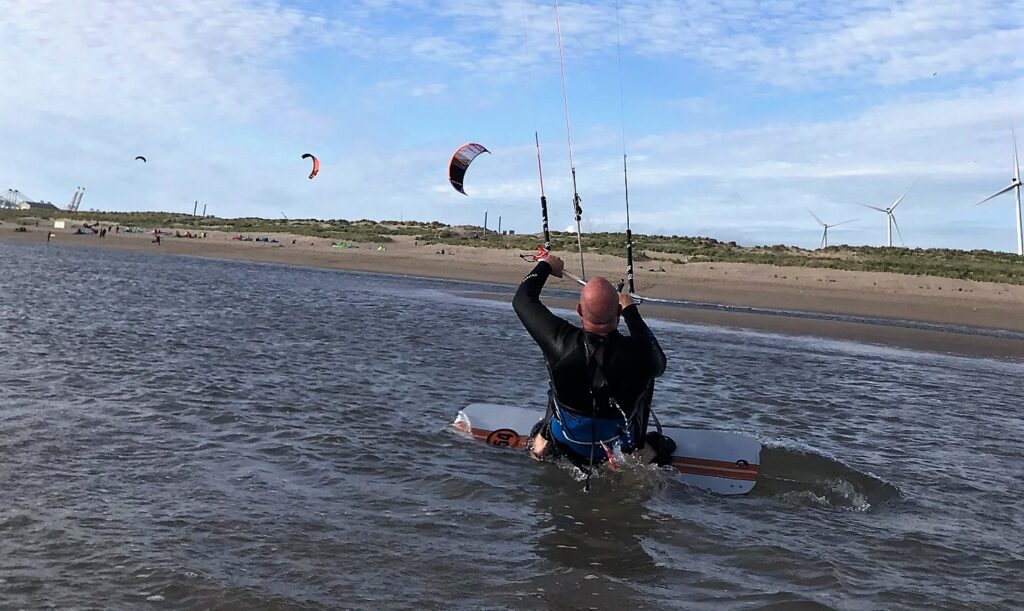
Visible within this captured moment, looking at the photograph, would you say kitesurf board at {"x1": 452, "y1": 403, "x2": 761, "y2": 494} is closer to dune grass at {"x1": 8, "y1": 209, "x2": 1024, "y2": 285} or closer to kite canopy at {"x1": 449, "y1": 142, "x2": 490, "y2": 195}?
kite canopy at {"x1": 449, "y1": 142, "x2": 490, "y2": 195}

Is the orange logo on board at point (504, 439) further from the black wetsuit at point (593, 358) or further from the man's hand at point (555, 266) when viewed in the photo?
the man's hand at point (555, 266)

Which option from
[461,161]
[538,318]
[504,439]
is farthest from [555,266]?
[461,161]

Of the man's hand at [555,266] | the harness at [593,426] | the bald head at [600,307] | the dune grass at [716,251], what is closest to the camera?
the bald head at [600,307]

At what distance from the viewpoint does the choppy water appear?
5.12 metres

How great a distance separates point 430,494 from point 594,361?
1.75m

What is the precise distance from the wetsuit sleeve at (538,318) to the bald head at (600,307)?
0.21 metres

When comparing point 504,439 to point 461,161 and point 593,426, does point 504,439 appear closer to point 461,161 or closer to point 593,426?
point 593,426

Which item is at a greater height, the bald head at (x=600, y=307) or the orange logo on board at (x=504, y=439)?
the bald head at (x=600, y=307)

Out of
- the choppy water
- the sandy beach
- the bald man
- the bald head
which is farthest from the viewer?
the sandy beach

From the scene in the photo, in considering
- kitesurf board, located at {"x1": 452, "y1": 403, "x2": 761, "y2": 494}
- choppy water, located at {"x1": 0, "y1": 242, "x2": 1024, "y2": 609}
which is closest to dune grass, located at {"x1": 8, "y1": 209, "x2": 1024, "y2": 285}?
choppy water, located at {"x1": 0, "y1": 242, "x2": 1024, "y2": 609}

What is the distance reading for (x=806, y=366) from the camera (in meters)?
16.0

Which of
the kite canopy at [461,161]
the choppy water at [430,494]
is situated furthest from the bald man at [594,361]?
the kite canopy at [461,161]

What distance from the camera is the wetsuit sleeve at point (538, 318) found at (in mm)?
6469

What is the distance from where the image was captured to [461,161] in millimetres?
14156
